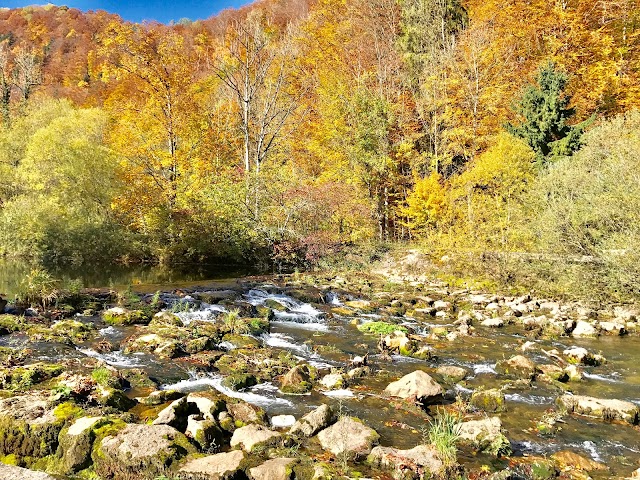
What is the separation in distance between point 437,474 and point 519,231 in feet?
43.7

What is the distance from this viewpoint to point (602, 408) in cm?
671

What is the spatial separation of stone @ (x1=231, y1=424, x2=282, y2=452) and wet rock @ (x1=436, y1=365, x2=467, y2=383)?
3937 millimetres

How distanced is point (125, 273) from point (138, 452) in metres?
17.1

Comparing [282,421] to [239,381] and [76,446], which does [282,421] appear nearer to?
[239,381]

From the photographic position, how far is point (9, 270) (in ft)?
65.3

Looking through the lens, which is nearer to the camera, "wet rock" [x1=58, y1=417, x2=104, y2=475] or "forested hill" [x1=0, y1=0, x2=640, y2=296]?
"wet rock" [x1=58, y1=417, x2=104, y2=475]

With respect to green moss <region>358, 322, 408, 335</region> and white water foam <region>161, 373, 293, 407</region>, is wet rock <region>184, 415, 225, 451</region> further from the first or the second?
green moss <region>358, 322, 408, 335</region>

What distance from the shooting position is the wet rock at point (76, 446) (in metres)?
4.57

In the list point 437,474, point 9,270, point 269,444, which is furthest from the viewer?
point 9,270

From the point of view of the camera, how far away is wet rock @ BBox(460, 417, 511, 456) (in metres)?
5.55

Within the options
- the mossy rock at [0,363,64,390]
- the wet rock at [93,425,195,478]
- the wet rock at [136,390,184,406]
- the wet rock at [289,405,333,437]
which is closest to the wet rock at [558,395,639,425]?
the wet rock at [289,405,333,437]

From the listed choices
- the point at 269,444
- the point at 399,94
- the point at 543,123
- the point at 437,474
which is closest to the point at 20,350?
the point at 269,444

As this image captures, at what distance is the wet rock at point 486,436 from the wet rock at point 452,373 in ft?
6.87

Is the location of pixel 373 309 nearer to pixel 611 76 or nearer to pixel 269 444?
pixel 269 444
